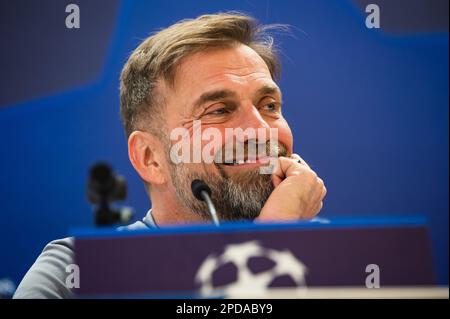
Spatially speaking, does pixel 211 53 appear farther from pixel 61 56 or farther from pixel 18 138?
pixel 18 138

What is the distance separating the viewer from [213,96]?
2406 mm

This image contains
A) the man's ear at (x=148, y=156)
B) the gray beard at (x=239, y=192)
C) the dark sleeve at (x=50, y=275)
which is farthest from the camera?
the man's ear at (x=148, y=156)

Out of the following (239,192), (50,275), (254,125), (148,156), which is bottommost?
(50,275)

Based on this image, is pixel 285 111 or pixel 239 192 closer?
pixel 239 192

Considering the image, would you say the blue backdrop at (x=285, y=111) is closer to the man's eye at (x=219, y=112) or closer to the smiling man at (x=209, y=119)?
the smiling man at (x=209, y=119)

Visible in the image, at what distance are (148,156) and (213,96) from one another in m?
0.34

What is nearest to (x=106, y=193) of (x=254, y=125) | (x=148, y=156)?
(x=148, y=156)

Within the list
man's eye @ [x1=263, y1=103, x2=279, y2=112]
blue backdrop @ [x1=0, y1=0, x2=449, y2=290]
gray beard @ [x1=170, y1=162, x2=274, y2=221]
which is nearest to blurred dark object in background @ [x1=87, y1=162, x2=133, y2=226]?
blue backdrop @ [x1=0, y1=0, x2=449, y2=290]

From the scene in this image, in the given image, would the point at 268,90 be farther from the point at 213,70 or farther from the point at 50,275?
the point at 50,275

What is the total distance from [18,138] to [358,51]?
4.51 feet

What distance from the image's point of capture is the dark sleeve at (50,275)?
2125mm

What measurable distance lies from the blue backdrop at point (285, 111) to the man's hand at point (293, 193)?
0.38 feet

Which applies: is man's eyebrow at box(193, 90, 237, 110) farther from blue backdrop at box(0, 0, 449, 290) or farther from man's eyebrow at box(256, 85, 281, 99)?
blue backdrop at box(0, 0, 449, 290)

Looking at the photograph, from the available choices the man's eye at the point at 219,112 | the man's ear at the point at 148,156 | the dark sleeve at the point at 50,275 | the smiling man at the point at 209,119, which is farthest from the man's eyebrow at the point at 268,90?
the dark sleeve at the point at 50,275
